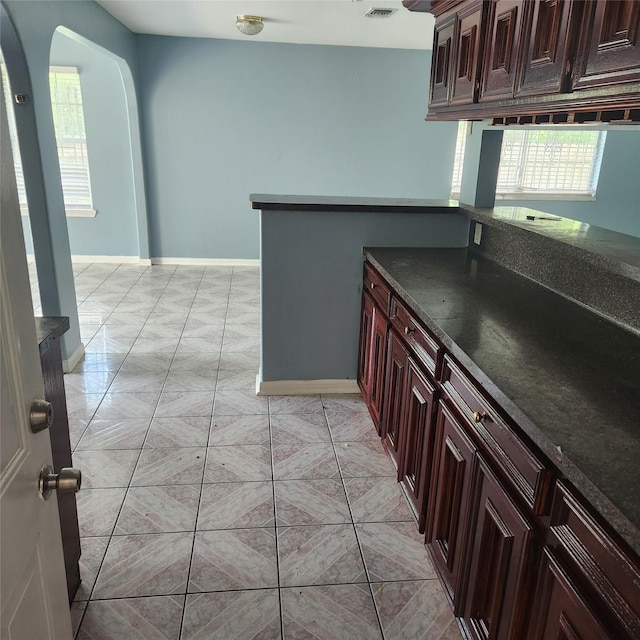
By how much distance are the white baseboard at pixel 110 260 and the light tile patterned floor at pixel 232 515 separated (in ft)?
9.12

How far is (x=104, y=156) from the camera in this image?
20.0ft

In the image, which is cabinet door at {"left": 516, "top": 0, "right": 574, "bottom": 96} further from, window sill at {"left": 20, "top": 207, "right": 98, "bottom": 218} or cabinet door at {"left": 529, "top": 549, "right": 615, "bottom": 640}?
window sill at {"left": 20, "top": 207, "right": 98, "bottom": 218}

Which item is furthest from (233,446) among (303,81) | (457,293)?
(303,81)

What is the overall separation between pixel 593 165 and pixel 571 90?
5.92 meters

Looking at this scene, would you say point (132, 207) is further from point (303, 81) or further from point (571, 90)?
point (571, 90)

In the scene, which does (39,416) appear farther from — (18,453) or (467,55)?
(467,55)

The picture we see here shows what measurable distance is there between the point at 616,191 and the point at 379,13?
387 centimetres

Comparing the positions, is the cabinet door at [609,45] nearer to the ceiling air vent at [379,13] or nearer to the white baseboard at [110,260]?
the ceiling air vent at [379,13]

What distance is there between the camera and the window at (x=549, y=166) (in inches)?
258

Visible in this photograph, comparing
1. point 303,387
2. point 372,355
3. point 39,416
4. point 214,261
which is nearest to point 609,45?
point 39,416

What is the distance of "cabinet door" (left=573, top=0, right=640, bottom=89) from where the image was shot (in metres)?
1.22

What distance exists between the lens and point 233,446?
275cm

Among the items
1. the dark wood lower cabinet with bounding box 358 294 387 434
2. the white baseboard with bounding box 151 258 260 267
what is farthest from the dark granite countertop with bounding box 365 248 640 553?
the white baseboard with bounding box 151 258 260 267

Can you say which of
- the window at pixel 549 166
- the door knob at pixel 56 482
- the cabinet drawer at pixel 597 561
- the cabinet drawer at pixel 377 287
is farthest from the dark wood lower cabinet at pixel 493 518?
the window at pixel 549 166
